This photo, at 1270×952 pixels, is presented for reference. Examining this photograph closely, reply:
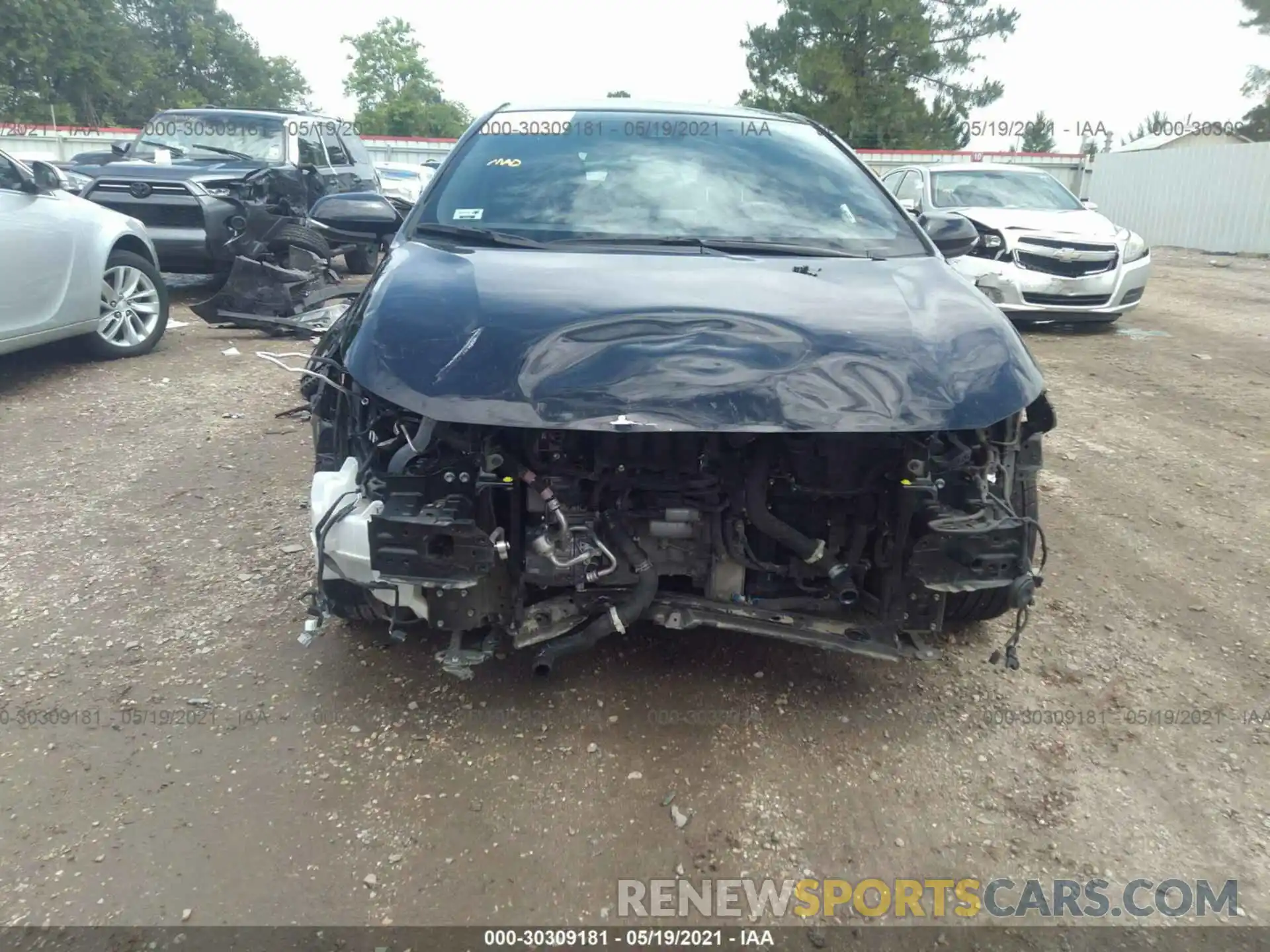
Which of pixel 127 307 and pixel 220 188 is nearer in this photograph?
pixel 127 307

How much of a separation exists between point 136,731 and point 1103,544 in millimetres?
3724

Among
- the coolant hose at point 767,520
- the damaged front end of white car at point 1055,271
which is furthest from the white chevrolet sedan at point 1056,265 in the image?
the coolant hose at point 767,520

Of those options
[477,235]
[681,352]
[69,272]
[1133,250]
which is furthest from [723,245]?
[1133,250]

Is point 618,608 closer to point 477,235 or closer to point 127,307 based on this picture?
point 477,235

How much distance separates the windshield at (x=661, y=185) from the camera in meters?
3.26

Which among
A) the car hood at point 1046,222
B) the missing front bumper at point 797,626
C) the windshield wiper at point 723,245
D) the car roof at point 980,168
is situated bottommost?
the missing front bumper at point 797,626

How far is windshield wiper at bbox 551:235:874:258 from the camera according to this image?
309cm

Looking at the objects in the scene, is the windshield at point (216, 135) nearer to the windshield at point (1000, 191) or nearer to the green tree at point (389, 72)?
the windshield at point (1000, 191)

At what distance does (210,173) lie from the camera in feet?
28.0

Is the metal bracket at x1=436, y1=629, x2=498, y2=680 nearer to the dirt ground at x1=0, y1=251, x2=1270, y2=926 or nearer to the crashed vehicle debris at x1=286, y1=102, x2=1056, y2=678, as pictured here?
the crashed vehicle debris at x1=286, y1=102, x2=1056, y2=678

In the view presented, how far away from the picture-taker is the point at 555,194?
3375mm

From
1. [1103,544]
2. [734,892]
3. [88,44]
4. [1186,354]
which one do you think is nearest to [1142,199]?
[1186,354]

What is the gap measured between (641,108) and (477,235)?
1.16 metres

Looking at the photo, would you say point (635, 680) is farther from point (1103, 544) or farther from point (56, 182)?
point (56, 182)
